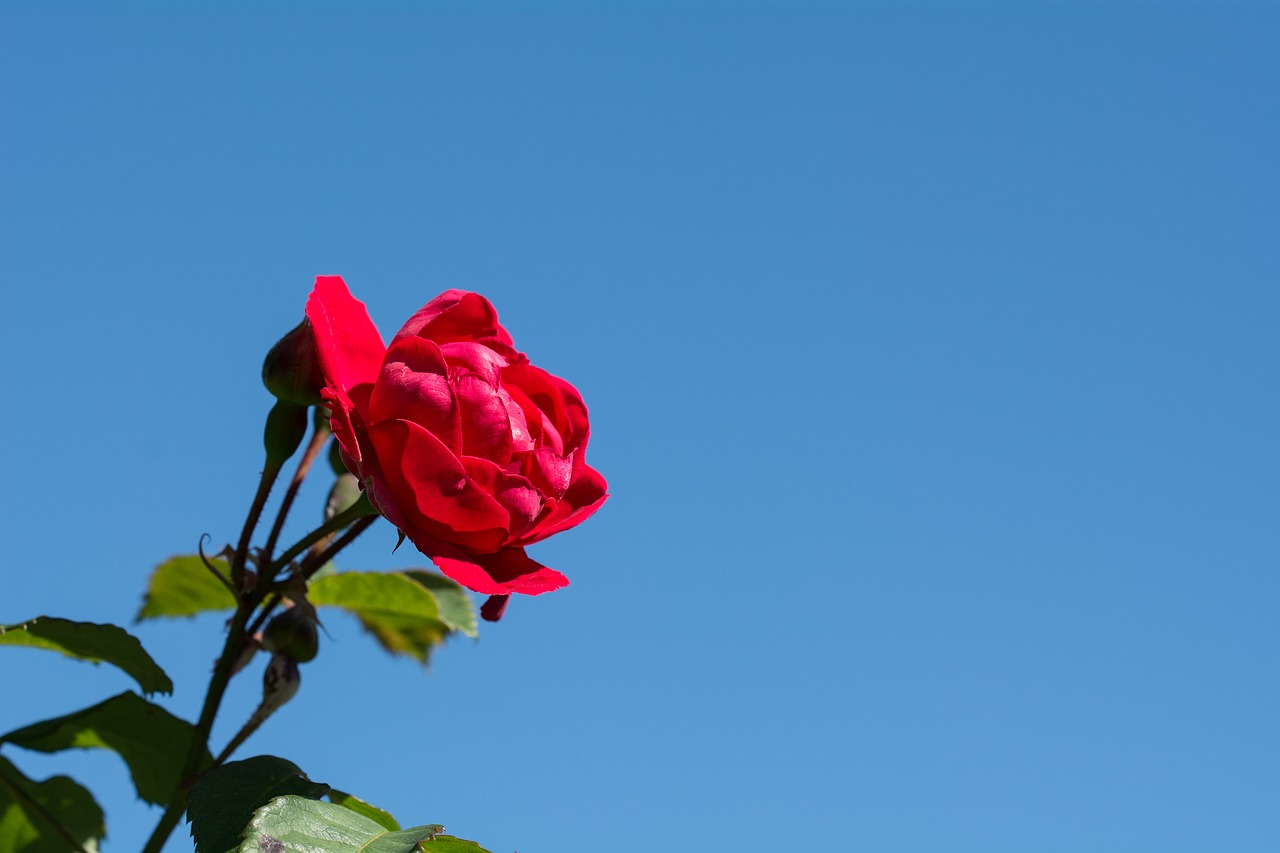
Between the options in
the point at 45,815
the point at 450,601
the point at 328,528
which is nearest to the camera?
the point at 328,528

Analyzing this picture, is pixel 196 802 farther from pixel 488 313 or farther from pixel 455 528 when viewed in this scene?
pixel 488 313

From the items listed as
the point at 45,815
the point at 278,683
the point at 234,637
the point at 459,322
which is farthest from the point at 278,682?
the point at 459,322

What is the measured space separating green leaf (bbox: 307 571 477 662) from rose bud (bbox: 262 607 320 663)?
0.37 metres

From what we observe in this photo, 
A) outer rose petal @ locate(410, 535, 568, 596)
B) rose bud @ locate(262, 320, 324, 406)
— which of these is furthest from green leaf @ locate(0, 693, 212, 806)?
outer rose petal @ locate(410, 535, 568, 596)

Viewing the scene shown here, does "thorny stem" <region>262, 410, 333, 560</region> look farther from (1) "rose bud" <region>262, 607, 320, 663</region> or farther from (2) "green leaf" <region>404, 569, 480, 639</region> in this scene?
(2) "green leaf" <region>404, 569, 480, 639</region>

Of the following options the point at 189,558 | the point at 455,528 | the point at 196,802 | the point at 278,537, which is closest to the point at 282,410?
the point at 278,537

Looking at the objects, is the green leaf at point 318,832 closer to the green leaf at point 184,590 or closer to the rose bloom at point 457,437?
the rose bloom at point 457,437

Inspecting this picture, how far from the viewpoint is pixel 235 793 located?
143 centimetres

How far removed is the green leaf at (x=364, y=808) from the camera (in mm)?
1606

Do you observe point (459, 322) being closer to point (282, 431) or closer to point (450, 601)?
point (282, 431)

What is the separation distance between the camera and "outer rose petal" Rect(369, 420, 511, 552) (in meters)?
1.33

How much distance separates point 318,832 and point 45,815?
22.4 inches

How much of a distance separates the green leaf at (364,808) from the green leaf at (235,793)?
4.6 inches

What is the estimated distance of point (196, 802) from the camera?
1393mm
